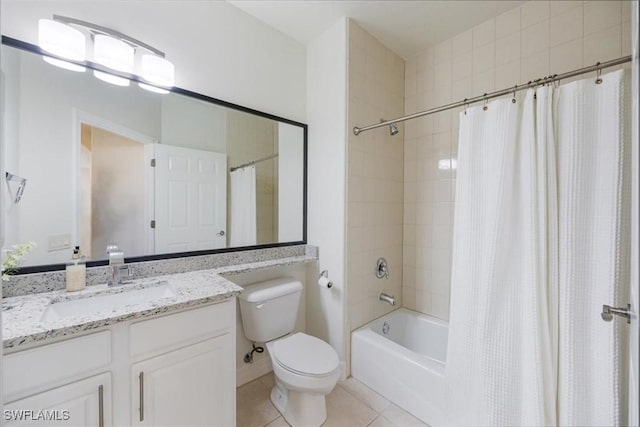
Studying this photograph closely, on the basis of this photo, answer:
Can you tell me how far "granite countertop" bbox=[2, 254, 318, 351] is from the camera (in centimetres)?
101

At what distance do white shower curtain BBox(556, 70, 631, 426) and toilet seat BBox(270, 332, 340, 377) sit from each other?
41.6 inches

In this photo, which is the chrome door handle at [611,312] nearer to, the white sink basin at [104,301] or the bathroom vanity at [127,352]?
the bathroom vanity at [127,352]

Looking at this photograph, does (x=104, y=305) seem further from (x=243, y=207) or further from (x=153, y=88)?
(x=153, y=88)

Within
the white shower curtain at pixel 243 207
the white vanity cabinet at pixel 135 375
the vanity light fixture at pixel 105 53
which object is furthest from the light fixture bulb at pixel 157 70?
the white vanity cabinet at pixel 135 375

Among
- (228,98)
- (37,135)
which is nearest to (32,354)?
(37,135)

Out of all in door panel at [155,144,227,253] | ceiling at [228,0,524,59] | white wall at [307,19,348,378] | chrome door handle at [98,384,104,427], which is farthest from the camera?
white wall at [307,19,348,378]

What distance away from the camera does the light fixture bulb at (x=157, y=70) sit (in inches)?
62.6

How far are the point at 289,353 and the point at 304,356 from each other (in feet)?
0.29

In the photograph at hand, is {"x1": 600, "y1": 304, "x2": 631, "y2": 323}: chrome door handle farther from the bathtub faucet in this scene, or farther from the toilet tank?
the toilet tank

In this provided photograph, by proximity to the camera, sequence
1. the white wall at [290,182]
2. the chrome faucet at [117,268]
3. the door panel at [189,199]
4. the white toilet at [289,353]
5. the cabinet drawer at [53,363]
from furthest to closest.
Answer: the white wall at [290,182] → the door panel at [189,199] → the white toilet at [289,353] → the chrome faucet at [117,268] → the cabinet drawer at [53,363]

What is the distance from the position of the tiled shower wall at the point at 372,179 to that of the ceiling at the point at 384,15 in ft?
0.42

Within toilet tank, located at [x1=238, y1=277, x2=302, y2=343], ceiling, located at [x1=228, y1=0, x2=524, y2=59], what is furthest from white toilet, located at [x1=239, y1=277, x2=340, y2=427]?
ceiling, located at [x1=228, y1=0, x2=524, y2=59]

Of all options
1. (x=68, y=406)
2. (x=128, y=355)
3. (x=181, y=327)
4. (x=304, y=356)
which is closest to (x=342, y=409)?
(x=304, y=356)

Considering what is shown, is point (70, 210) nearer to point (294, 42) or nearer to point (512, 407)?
point (294, 42)
